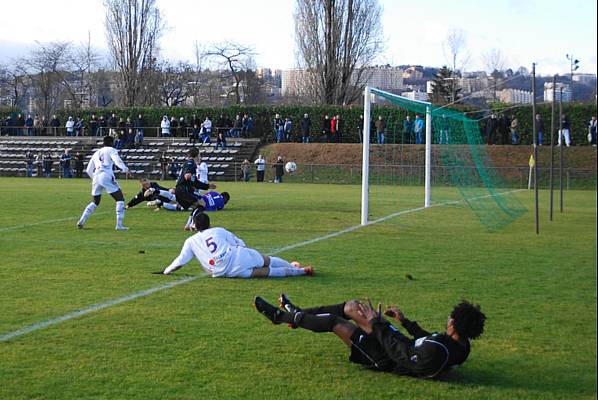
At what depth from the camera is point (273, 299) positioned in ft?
31.7

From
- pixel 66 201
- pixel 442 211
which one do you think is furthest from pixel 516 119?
pixel 66 201

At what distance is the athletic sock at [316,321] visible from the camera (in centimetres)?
689

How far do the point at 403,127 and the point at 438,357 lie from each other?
1605 inches

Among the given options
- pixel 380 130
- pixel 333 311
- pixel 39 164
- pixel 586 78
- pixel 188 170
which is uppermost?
pixel 380 130

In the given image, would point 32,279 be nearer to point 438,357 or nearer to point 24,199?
point 438,357

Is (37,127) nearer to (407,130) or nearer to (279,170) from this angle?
(279,170)

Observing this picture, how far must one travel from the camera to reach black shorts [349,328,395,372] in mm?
6574

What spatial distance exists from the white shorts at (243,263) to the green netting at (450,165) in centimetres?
920

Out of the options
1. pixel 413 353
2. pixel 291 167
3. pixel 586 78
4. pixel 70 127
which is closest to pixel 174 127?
pixel 70 127

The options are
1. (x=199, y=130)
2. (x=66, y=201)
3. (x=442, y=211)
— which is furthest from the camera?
(x=199, y=130)

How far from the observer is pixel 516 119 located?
4572 cm

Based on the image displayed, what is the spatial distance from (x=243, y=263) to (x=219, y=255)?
0.39m

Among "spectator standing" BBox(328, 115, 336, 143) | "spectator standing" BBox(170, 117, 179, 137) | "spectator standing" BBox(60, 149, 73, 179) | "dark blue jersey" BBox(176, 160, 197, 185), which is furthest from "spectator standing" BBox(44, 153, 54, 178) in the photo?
"dark blue jersey" BBox(176, 160, 197, 185)

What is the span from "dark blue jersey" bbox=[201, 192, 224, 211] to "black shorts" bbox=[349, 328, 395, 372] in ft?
54.6
